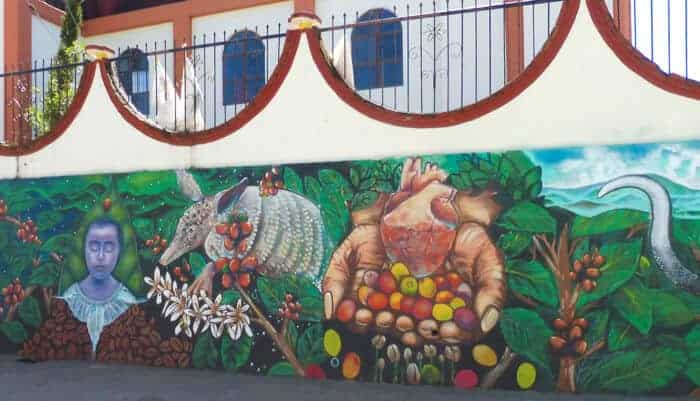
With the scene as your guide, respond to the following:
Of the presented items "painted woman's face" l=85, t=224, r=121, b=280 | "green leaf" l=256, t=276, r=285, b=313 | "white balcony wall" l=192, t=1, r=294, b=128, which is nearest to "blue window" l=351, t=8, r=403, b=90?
"white balcony wall" l=192, t=1, r=294, b=128

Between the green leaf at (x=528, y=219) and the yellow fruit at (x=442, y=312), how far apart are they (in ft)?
3.01

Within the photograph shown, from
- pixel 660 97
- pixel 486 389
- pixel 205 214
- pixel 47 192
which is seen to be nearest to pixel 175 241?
pixel 205 214

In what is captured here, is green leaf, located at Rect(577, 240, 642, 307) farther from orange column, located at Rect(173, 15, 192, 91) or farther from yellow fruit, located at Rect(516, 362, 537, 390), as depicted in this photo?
orange column, located at Rect(173, 15, 192, 91)

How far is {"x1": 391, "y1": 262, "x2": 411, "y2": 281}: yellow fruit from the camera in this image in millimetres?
5996

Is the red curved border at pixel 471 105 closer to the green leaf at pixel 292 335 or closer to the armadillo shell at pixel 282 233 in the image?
the armadillo shell at pixel 282 233

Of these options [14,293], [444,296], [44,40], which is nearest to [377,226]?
[444,296]

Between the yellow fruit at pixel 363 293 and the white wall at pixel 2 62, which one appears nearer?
the yellow fruit at pixel 363 293

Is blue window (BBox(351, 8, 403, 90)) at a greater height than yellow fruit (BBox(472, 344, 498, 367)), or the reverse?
blue window (BBox(351, 8, 403, 90))

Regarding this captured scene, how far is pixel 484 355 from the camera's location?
5.73m

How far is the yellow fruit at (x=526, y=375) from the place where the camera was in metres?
5.59

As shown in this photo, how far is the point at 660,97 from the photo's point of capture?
5.38m

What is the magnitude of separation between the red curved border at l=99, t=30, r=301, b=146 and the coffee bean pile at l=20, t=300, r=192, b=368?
195cm

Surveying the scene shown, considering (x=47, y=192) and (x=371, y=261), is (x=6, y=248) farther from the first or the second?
(x=371, y=261)

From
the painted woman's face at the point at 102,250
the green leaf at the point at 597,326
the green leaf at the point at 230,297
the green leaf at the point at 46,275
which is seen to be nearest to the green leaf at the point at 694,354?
the green leaf at the point at 597,326
